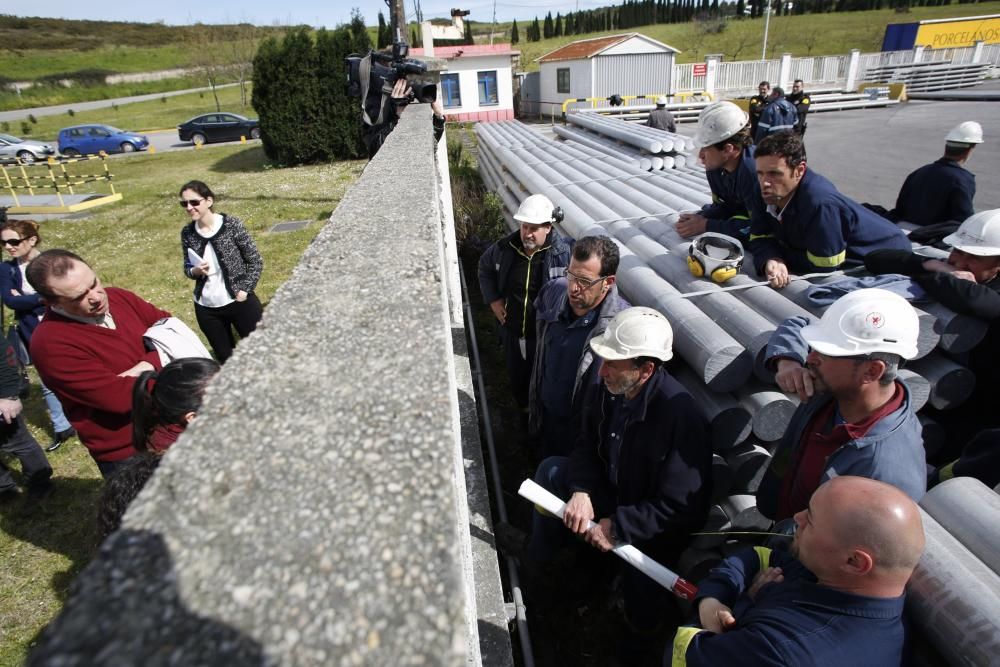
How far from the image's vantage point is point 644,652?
2746 millimetres

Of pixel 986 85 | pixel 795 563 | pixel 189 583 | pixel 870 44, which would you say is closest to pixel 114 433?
pixel 189 583

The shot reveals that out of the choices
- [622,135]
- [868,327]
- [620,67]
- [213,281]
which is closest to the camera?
[868,327]

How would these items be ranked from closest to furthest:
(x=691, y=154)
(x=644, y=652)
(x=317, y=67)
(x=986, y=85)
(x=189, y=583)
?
1. (x=189, y=583)
2. (x=644, y=652)
3. (x=691, y=154)
4. (x=317, y=67)
5. (x=986, y=85)

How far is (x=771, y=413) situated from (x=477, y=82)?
30413 millimetres

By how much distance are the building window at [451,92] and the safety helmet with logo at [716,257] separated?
93.2ft

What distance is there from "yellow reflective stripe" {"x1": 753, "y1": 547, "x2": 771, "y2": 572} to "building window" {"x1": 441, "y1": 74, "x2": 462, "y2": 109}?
1194 inches

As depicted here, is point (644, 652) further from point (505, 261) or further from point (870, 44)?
point (870, 44)

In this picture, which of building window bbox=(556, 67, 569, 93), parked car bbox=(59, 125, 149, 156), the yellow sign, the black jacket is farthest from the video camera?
the yellow sign

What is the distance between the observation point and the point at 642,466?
2457 mm

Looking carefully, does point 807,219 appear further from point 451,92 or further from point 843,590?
point 451,92

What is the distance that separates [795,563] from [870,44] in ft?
177

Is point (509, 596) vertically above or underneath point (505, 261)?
underneath

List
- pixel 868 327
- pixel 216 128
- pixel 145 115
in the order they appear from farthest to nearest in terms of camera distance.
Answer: pixel 145 115 < pixel 216 128 < pixel 868 327

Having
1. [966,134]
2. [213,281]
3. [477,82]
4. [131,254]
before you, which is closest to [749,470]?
[966,134]
